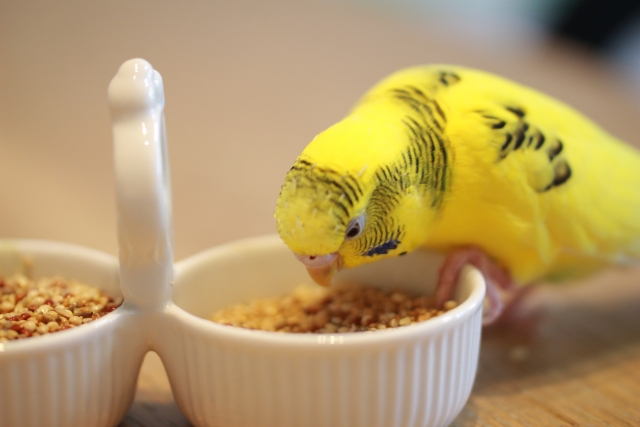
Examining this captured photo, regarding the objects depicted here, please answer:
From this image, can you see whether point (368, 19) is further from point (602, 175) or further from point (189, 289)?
point (189, 289)

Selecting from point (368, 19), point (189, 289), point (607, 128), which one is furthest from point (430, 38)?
point (189, 289)

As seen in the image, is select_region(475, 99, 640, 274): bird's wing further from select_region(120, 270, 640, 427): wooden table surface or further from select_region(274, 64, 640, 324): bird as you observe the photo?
select_region(120, 270, 640, 427): wooden table surface

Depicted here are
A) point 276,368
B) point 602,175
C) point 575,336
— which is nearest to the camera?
point 276,368

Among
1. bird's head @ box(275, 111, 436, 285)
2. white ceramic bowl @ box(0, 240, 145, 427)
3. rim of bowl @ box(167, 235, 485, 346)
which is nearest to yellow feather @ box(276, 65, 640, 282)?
bird's head @ box(275, 111, 436, 285)

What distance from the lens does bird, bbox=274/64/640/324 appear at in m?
0.64

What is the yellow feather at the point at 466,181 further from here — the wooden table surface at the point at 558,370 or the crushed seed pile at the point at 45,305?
the crushed seed pile at the point at 45,305

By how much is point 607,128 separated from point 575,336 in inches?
37.0

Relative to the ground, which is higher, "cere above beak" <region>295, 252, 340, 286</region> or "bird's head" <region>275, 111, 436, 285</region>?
"bird's head" <region>275, 111, 436, 285</region>

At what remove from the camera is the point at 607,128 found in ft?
5.70

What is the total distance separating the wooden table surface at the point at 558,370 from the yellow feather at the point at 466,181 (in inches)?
5.2

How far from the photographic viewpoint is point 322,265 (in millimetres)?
680

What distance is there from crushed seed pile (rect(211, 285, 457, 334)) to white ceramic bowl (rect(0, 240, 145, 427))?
6.0 inches

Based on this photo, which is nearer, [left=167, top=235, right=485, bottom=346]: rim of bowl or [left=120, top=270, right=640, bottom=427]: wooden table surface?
[left=167, top=235, right=485, bottom=346]: rim of bowl

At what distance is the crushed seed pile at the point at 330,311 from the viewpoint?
0.77m
